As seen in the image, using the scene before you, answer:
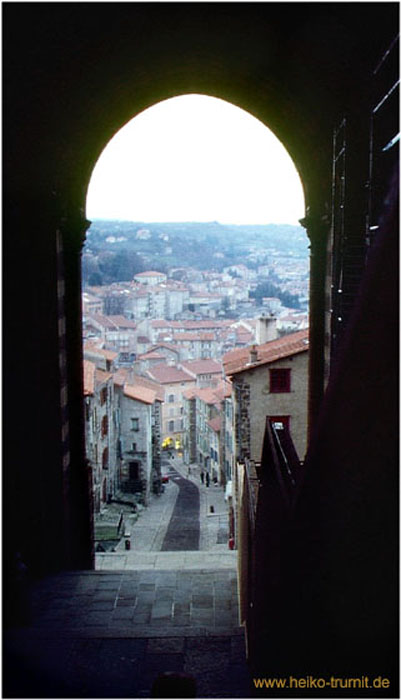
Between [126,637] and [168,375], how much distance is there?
54731 millimetres

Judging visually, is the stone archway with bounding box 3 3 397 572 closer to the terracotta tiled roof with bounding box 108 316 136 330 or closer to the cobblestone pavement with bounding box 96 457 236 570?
the cobblestone pavement with bounding box 96 457 236 570

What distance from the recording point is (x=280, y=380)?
19.6 meters

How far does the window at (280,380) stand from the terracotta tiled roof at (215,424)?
21.2 metres

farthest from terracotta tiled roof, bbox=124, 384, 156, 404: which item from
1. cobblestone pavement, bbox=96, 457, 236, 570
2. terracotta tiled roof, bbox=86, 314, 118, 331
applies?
terracotta tiled roof, bbox=86, 314, 118, 331

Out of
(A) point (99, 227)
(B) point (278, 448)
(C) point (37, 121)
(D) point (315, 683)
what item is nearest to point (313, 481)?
(D) point (315, 683)

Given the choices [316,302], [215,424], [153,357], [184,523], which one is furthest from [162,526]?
[153,357]

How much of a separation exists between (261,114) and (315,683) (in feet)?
22.6

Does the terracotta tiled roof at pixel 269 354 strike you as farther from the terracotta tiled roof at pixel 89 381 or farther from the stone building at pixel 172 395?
the stone building at pixel 172 395

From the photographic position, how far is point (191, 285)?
134 metres

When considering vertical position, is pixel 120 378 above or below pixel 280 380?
below

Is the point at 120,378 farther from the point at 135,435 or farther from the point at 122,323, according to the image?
the point at 122,323

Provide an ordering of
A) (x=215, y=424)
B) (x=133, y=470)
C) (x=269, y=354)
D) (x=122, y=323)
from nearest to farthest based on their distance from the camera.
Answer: (x=269, y=354), (x=133, y=470), (x=215, y=424), (x=122, y=323)

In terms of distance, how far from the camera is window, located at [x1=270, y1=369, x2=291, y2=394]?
19.4 metres

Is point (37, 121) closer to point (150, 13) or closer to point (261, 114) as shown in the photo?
point (150, 13)
